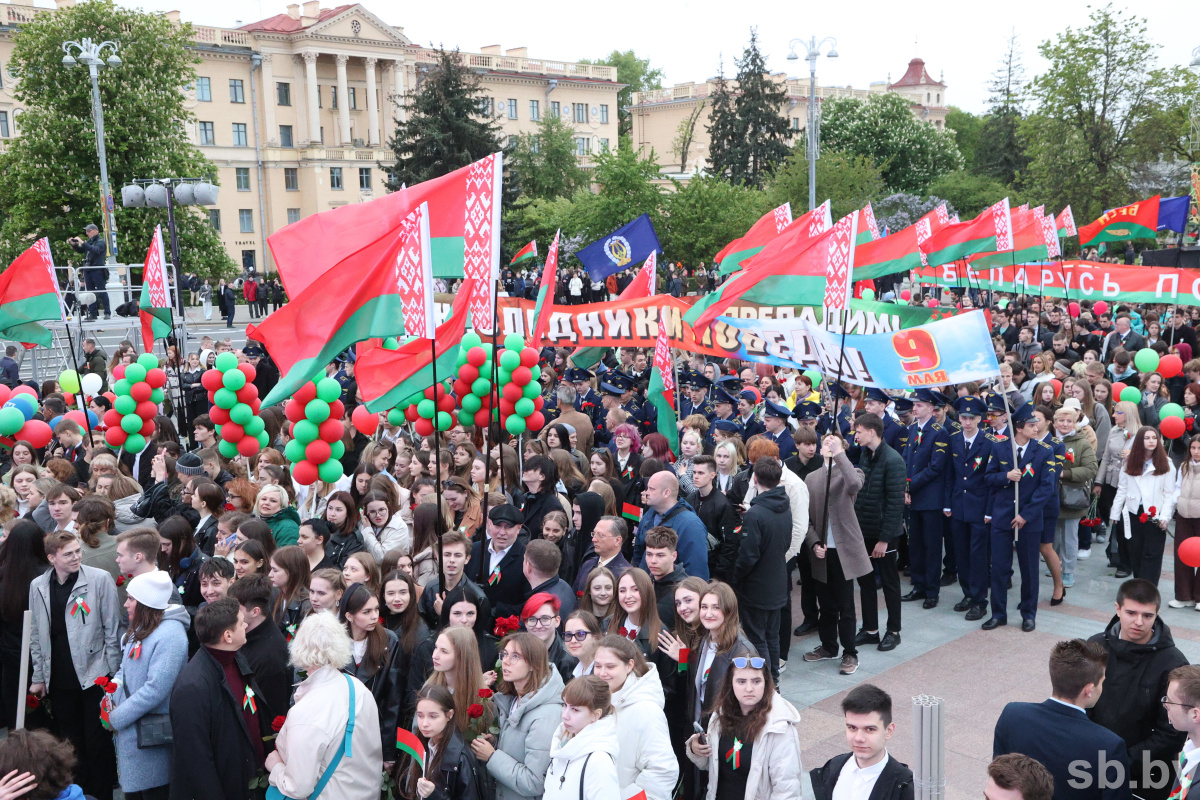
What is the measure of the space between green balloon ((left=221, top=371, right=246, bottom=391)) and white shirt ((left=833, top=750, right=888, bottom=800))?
6.75m

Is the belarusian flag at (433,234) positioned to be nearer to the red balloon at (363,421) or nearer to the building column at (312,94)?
the red balloon at (363,421)

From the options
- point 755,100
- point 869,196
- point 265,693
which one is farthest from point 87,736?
point 755,100

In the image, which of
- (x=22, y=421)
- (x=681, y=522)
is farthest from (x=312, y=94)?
(x=681, y=522)

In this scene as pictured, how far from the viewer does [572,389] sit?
12.4m

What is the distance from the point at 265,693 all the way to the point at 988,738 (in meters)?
4.53

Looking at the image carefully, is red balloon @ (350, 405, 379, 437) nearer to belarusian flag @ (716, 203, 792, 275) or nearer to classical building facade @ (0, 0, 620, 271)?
belarusian flag @ (716, 203, 792, 275)

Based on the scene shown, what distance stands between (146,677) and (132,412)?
19.2ft

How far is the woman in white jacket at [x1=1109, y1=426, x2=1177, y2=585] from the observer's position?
9250 mm

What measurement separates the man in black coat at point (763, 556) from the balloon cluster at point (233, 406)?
4.76m

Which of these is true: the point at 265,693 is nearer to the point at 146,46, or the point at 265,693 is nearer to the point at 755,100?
the point at 146,46

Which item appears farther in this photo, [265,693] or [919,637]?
[919,637]

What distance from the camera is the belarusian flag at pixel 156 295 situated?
1291 centimetres

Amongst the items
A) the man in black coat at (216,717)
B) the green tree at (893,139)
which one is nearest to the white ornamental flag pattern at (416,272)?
the man in black coat at (216,717)

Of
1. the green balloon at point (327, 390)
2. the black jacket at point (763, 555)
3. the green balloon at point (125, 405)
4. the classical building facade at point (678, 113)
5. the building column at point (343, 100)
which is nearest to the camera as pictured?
the black jacket at point (763, 555)
